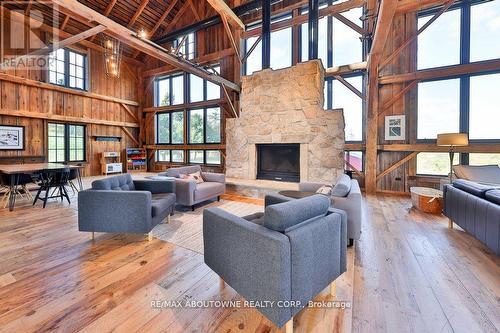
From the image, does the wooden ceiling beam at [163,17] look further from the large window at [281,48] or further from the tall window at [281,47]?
the large window at [281,48]

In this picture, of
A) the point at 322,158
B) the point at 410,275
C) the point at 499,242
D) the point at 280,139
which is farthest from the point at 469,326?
the point at 280,139

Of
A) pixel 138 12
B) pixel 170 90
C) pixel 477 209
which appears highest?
pixel 138 12

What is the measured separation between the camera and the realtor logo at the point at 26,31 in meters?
6.23

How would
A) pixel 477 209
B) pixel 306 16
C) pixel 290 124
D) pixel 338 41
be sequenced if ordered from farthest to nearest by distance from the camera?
1. pixel 338 41
2. pixel 306 16
3. pixel 290 124
4. pixel 477 209

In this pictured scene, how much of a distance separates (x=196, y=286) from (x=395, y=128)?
235 inches

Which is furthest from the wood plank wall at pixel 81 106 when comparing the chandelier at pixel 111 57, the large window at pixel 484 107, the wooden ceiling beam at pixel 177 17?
the large window at pixel 484 107

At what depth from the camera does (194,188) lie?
4066 mm

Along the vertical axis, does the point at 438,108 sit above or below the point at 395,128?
above

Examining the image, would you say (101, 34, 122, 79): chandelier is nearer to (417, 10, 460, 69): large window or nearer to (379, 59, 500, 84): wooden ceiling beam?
(379, 59, 500, 84): wooden ceiling beam

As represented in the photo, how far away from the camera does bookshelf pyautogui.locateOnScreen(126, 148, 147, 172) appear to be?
9.29m

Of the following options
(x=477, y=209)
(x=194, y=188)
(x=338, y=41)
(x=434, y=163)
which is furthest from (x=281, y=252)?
(x=338, y=41)

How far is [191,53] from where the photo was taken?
27.7 ft

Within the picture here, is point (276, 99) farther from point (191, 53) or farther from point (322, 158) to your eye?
point (191, 53)

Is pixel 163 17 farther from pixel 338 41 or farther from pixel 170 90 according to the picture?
pixel 338 41
